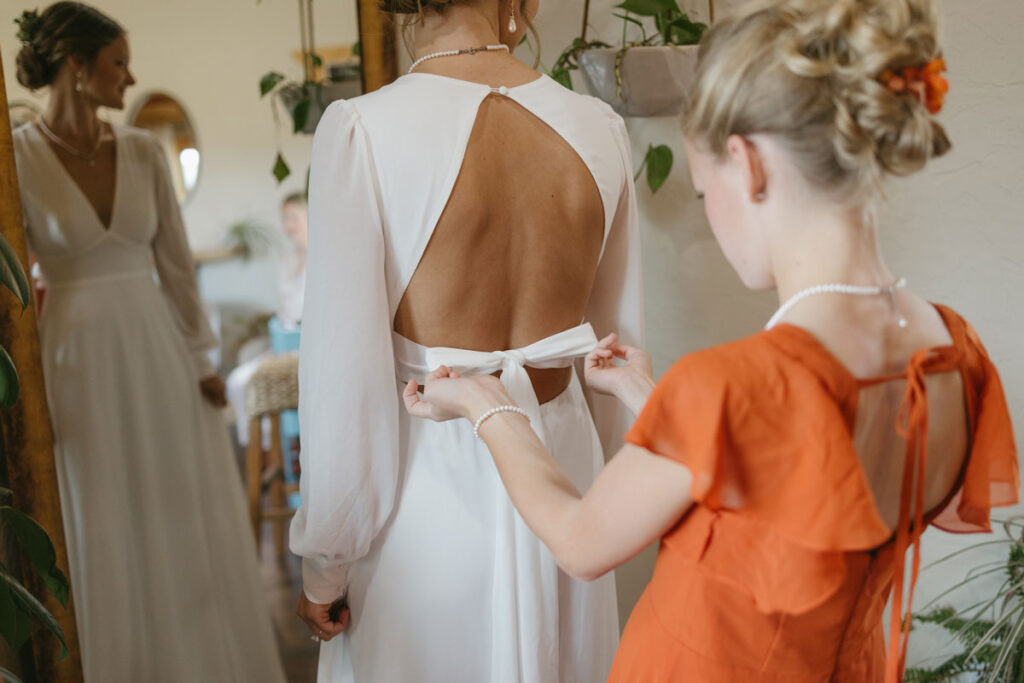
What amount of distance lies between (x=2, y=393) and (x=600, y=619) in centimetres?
85

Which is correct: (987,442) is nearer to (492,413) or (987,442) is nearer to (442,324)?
(492,413)

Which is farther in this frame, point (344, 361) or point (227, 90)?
point (227, 90)

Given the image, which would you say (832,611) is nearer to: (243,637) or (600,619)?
(600,619)

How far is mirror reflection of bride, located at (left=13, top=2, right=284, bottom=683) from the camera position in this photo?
1.33 meters

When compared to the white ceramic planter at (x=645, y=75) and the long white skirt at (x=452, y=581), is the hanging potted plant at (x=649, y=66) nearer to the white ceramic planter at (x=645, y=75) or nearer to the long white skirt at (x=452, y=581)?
the white ceramic planter at (x=645, y=75)

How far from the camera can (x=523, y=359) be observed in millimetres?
1155

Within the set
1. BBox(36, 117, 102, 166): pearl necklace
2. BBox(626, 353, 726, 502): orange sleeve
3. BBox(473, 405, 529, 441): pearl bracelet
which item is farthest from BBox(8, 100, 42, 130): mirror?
BBox(626, 353, 726, 502): orange sleeve

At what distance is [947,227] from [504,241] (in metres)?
1.02

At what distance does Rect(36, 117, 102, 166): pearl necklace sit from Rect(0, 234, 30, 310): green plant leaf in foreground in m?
0.31

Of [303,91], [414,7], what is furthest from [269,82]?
[414,7]

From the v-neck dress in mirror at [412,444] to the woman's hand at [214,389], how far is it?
1.35ft

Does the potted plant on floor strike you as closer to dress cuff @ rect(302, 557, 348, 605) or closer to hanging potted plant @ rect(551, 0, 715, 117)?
dress cuff @ rect(302, 557, 348, 605)

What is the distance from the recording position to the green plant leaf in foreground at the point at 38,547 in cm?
118

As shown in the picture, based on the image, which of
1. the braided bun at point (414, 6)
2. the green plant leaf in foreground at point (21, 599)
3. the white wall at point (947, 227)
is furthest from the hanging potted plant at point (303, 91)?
the green plant leaf in foreground at point (21, 599)
